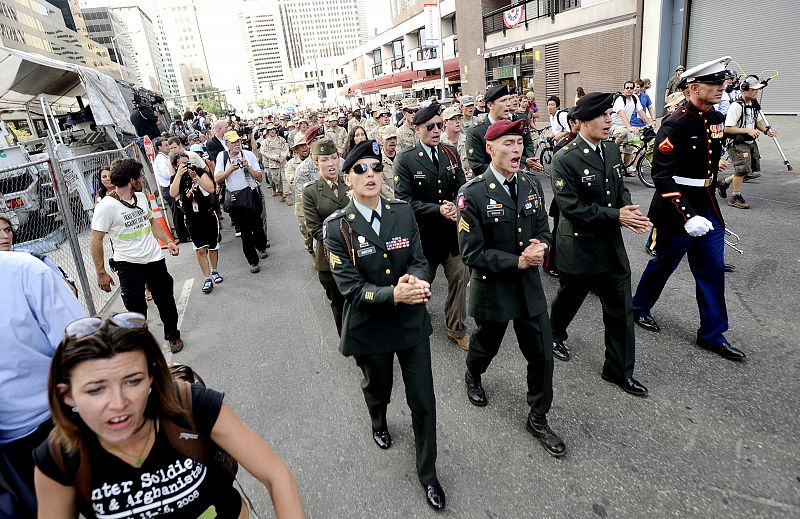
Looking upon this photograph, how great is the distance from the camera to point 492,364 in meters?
4.20

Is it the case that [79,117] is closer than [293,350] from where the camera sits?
No

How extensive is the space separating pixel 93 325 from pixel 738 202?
9.16m

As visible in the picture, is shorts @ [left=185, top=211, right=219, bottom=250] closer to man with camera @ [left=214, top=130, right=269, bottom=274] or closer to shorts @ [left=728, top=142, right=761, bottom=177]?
man with camera @ [left=214, top=130, right=269, bottom=274]

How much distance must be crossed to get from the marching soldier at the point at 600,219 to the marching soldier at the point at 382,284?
144 centimetres

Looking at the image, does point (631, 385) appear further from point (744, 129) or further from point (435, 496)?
point (744, 129)

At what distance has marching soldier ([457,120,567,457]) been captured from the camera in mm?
3016

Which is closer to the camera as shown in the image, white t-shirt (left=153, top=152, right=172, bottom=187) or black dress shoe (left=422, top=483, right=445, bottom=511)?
black dress shoe (left=422, top=483, right=445, bottom=511)

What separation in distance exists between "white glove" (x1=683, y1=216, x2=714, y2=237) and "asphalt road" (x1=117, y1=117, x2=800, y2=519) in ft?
3.68

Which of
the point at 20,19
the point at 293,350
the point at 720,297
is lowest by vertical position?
the point at 293,350

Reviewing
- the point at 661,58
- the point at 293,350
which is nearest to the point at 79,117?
the point at 293,350

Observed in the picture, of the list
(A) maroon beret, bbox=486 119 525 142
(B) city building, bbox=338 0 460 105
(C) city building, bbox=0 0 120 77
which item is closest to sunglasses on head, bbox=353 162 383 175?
(A) maroon beret, bbox=486 119 525 142

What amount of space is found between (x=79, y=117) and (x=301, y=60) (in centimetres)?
18718

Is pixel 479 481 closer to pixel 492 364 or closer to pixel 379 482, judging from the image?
pixel 379 482

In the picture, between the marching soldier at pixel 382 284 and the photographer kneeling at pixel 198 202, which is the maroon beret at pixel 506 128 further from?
the photographer kneeling at pixel 198 202
